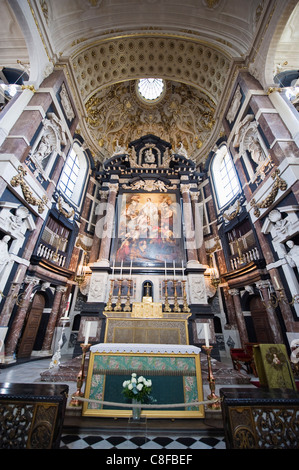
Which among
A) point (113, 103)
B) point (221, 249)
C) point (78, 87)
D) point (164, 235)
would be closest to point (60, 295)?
point (164, 235)

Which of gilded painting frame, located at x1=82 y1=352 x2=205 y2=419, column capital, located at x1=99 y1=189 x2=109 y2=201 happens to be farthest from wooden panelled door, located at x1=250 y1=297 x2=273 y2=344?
column capital, located at x1=99 y1=189 x2=109 y2=201

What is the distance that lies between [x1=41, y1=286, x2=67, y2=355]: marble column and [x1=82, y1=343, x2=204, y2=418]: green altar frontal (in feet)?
20.2

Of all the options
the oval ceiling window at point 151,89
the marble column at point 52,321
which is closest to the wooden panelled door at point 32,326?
the marble column at point 52,321

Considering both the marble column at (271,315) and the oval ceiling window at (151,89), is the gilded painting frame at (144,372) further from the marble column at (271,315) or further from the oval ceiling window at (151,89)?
the oval ceiling window at (151,89)

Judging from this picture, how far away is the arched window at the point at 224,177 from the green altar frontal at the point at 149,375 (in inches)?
360

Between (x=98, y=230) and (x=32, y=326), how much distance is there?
5.50 m

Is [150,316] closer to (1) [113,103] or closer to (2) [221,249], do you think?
(2) [221,249]

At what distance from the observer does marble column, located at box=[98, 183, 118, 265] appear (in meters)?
9.73

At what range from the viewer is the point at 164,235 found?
419 inches

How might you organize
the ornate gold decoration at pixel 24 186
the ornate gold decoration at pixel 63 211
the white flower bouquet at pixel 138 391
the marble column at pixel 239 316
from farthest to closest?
the ornate gold decoration at pixel 63 211
the marble column at pixel 239 316
the ornate gold decoration at pixel 24 186
the white flower bouquet at pixel 138 391

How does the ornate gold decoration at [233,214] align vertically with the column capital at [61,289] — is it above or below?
above

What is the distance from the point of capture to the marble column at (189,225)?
9.75 meters

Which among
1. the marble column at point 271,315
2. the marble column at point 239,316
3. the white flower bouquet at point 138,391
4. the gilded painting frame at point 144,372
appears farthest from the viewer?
the marble column at point 239,316

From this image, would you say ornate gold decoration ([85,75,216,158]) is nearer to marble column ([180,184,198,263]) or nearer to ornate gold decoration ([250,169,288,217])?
marble column ([180,184,198,263])
